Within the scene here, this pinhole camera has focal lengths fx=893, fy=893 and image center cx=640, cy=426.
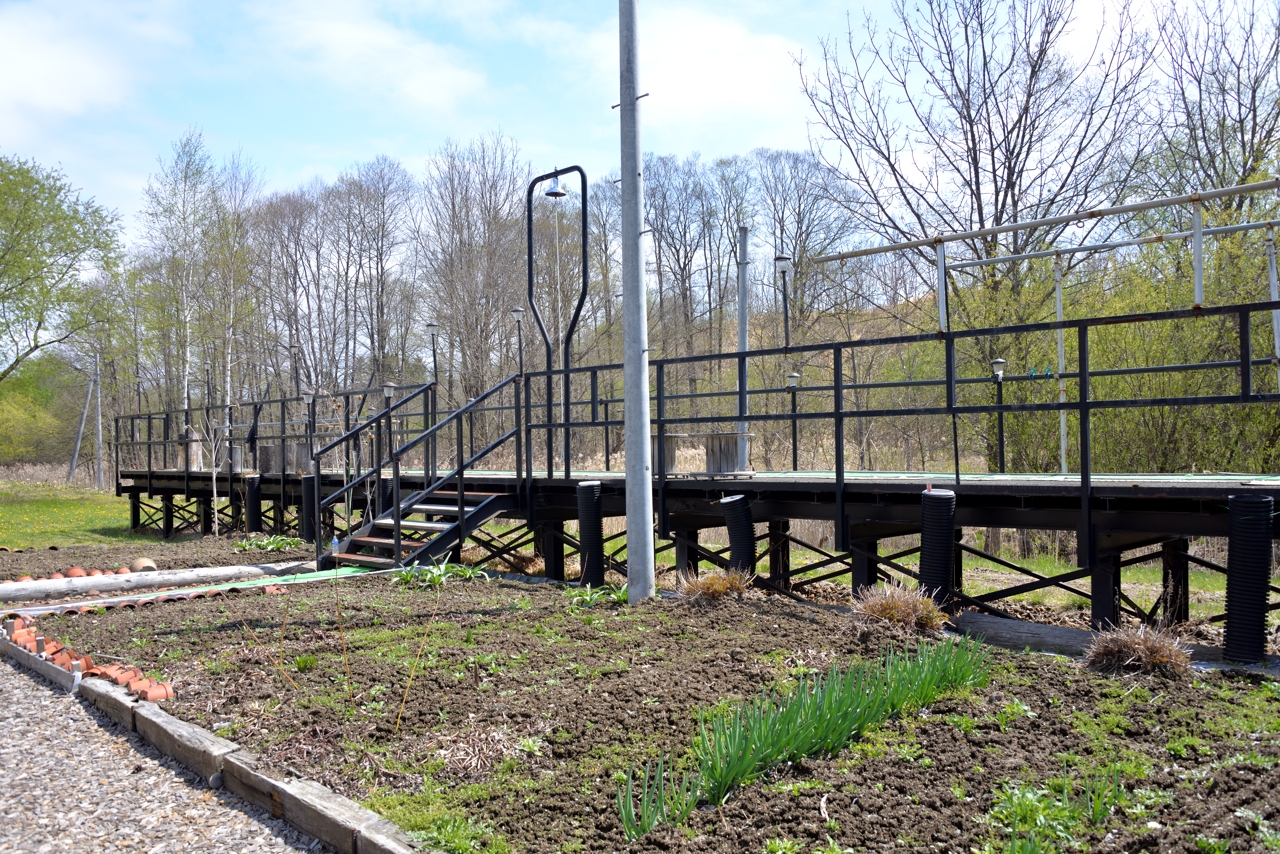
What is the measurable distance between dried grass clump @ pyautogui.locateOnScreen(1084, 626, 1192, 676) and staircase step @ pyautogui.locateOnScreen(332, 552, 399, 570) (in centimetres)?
684

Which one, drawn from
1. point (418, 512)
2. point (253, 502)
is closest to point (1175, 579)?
point (418, 512)

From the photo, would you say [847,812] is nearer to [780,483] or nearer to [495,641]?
[495,641]

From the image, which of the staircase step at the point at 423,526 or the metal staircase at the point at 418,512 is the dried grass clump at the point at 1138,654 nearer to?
the metal staircase at the point at 418,512

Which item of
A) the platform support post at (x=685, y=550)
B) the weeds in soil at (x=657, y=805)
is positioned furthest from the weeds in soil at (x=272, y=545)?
the weeds in soil at (x=657, y=805)

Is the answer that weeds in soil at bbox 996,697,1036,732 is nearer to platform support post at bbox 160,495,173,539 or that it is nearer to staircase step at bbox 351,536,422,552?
staircase step at bbox 351,536,422,552

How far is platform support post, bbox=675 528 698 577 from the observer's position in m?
9.62

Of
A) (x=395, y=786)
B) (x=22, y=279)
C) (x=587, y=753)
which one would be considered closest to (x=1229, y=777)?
(x=587, y=753)

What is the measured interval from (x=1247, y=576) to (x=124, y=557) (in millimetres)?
12583

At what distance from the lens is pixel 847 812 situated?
3.18 metres

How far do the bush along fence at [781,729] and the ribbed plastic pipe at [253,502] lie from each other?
13.2 m

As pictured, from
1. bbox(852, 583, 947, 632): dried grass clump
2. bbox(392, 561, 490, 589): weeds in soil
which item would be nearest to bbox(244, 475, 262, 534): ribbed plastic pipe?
Result: bbox(392, 561, 490, 589): weeds in soil

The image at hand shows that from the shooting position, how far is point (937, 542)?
6680 millimetres

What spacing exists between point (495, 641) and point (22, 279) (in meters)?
25.5

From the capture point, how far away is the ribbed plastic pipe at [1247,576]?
5238mm
